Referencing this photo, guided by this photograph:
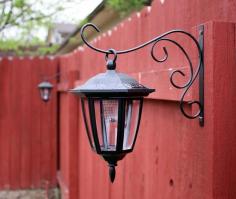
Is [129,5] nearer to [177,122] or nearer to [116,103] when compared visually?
[177,122]

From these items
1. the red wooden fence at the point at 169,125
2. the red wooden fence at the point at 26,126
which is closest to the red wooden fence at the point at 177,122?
the red wooden fence at the point at 169,125

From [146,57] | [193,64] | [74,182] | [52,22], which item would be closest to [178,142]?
[193,64]

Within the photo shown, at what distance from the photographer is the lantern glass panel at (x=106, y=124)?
1.65 metres

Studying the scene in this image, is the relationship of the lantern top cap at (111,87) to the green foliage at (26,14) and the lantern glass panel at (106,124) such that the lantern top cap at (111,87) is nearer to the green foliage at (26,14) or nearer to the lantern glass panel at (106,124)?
the lantern glass panel at (106,124)

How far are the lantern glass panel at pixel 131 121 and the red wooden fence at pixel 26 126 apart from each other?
19.2 feet

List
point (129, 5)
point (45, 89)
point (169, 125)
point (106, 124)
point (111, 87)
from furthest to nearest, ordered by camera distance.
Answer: point (129, 5) → point (45, 89) → point (169, 125) → point (106, 124) → point (111, 87)

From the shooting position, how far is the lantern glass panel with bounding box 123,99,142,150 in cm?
167

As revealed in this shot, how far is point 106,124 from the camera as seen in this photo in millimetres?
1683

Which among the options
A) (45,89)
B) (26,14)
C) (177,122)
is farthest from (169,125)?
(26,14)

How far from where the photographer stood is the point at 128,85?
1594 mm

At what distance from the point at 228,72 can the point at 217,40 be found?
0.37 ft

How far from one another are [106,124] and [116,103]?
11cm

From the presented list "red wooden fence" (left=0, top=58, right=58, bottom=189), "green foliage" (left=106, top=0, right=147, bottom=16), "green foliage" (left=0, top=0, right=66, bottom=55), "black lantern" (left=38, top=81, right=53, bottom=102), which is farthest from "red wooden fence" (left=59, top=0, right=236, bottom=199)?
"green foliage" (left=0, top=0, right=66, bottom=55)

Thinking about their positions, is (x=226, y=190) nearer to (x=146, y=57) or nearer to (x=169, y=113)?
(x=169, y=113)
